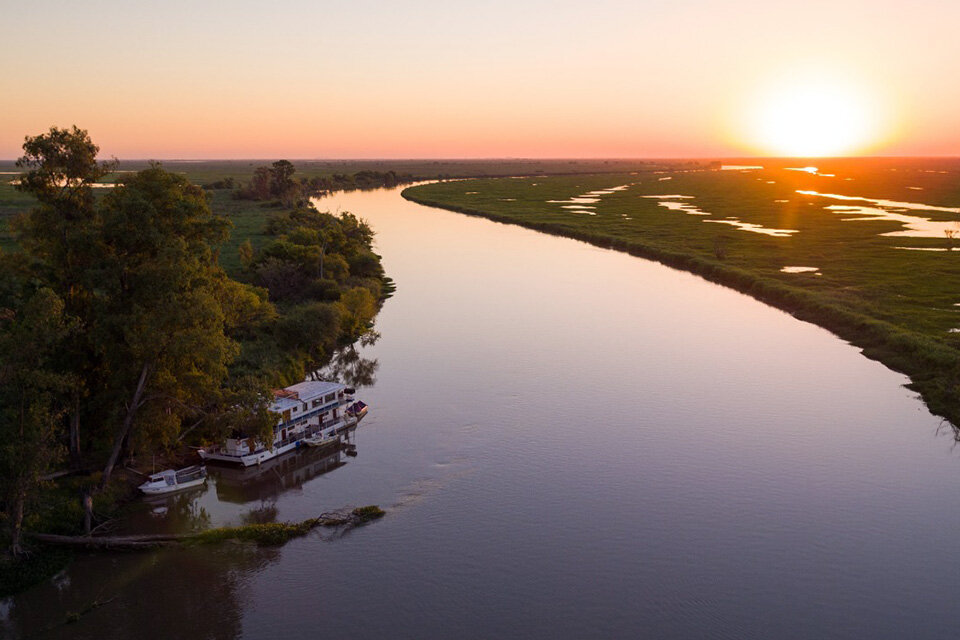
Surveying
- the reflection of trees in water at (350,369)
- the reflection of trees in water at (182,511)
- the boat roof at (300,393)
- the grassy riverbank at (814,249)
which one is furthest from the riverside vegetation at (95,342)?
the grassy riverbank at (814,249)

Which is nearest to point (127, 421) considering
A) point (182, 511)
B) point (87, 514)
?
point (87, 514)

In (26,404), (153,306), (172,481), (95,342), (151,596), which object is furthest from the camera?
(172,481)

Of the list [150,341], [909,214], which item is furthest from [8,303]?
[909,214]

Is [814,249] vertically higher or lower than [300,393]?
higher

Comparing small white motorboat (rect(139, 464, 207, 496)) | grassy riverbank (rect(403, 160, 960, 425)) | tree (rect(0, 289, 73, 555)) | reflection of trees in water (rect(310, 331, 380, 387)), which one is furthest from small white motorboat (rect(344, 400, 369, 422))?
grassy riverbank (rect(403, 160, 960, 425))

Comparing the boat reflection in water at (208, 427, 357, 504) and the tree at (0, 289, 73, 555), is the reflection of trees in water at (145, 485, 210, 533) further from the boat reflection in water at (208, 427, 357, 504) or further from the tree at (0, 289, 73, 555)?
the tree at (0, 289, 73, 555)

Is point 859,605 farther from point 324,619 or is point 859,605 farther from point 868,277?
point 868,277

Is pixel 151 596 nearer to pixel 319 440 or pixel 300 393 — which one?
pixel 319 440
